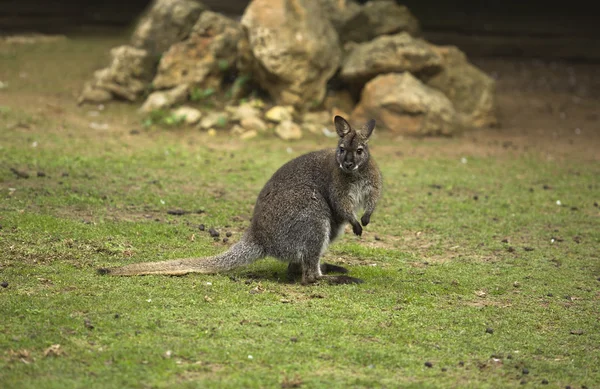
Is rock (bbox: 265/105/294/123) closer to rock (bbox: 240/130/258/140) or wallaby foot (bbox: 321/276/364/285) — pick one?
rock (bbox: 240/130/258/140)

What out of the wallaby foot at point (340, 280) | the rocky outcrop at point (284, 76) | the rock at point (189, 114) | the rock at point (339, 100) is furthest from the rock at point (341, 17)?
the wallaby foot at point (340, 280)

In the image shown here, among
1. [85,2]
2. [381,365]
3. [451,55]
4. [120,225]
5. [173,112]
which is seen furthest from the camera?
[85,2]

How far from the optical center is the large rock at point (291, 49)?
11797mm

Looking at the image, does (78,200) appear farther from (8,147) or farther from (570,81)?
(570,81)

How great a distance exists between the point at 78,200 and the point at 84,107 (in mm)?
4959

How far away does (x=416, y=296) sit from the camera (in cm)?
595

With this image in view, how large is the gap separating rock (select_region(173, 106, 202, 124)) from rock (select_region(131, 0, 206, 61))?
177 cm

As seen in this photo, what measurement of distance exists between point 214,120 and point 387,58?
2883mm

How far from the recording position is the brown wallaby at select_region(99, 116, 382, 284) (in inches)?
235

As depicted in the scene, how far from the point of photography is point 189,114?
11906 millimetres

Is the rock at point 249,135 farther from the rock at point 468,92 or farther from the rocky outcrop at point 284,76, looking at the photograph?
the rock at point 468,92

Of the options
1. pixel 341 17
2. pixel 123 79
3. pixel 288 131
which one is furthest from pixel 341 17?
pixel 123 79

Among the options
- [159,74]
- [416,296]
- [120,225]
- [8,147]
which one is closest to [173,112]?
[159,74]

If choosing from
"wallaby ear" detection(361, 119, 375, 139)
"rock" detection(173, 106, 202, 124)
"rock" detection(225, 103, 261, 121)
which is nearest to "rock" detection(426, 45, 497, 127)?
"rock" detection(225, 103, 261, 121)
